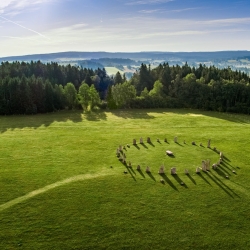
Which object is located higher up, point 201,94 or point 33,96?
point 201,94

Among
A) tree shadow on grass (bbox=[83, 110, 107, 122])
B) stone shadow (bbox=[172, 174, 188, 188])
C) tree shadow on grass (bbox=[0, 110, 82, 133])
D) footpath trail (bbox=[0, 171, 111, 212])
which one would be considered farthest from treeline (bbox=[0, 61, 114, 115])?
stone shadow (bbox=[172, 174, 188, 188])

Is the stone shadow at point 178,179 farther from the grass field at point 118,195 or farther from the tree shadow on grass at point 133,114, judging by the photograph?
the tree shadow on grass at point 133,114

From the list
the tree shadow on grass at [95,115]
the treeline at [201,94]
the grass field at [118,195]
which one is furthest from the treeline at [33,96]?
the grass field at [118,195]

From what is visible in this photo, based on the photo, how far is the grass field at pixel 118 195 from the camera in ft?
85.8

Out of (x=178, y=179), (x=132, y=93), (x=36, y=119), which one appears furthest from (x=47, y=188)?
(x=132, y=93)

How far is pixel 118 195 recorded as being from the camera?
109 feet

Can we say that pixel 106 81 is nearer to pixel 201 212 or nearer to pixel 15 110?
Result: pixel 15 110

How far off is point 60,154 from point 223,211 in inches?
1133

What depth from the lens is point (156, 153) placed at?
154 ft

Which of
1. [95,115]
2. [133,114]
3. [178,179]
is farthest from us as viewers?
[133,114]

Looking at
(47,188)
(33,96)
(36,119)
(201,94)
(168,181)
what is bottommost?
(36,119)

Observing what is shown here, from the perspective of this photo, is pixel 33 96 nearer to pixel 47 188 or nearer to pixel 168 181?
pixel 47 188

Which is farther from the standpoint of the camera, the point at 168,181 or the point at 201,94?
the point at 201,94

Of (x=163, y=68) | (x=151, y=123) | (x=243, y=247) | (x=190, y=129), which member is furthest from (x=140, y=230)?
(x=163, y=68)
